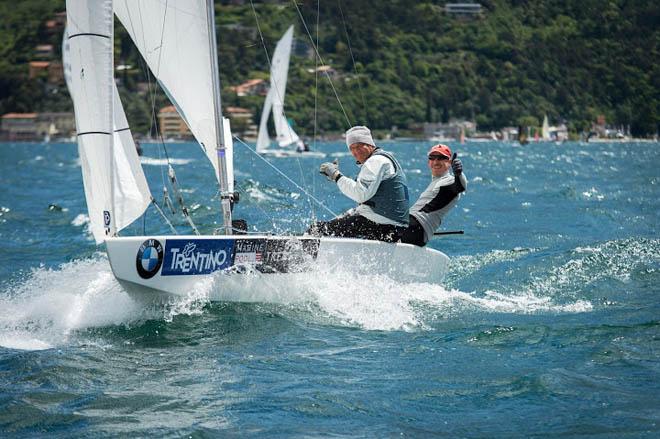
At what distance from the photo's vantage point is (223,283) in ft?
27.0

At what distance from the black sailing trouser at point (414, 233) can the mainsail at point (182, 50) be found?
179cm

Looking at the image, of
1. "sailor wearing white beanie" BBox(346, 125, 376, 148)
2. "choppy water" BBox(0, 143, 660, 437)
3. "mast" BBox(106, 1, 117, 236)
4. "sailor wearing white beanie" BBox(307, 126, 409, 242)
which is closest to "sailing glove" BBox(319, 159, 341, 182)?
"sailor wearing white beanie" BBox(307, 126, 409, 242)

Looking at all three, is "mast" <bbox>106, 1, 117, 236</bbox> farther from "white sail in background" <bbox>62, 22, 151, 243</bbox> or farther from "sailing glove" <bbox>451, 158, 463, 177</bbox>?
"sailing glove" <bbox>451, 158, 463, 177</bbox>

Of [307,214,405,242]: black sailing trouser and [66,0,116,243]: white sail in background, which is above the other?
[66,0,116,243]: white sail in background

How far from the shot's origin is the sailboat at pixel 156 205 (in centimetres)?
791

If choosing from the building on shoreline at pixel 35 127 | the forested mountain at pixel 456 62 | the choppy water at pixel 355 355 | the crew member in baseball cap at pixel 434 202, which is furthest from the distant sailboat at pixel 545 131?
the crew member in baseball cap at pixel 434 202

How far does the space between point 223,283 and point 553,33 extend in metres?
96.7

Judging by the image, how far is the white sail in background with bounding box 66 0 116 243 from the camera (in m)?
7.93

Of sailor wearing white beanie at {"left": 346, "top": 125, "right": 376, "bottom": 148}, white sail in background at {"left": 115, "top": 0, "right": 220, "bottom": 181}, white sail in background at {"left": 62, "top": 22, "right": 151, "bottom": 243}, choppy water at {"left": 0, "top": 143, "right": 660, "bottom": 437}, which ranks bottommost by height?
choppy water at {"left": 0, "top": 143, "right": 660, "bottom": 437}

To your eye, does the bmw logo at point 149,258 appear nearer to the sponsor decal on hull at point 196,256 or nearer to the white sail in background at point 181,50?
the sponsor decal on hull at point 196,256

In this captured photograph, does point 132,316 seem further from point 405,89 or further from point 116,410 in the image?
point 405,89

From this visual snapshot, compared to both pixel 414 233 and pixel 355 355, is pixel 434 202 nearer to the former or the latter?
pixel 414 233

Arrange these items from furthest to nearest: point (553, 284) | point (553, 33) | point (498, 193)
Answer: point (553, 33)
point (498, 193)
point (553, 284)

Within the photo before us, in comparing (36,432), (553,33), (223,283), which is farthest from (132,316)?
(553,33)
